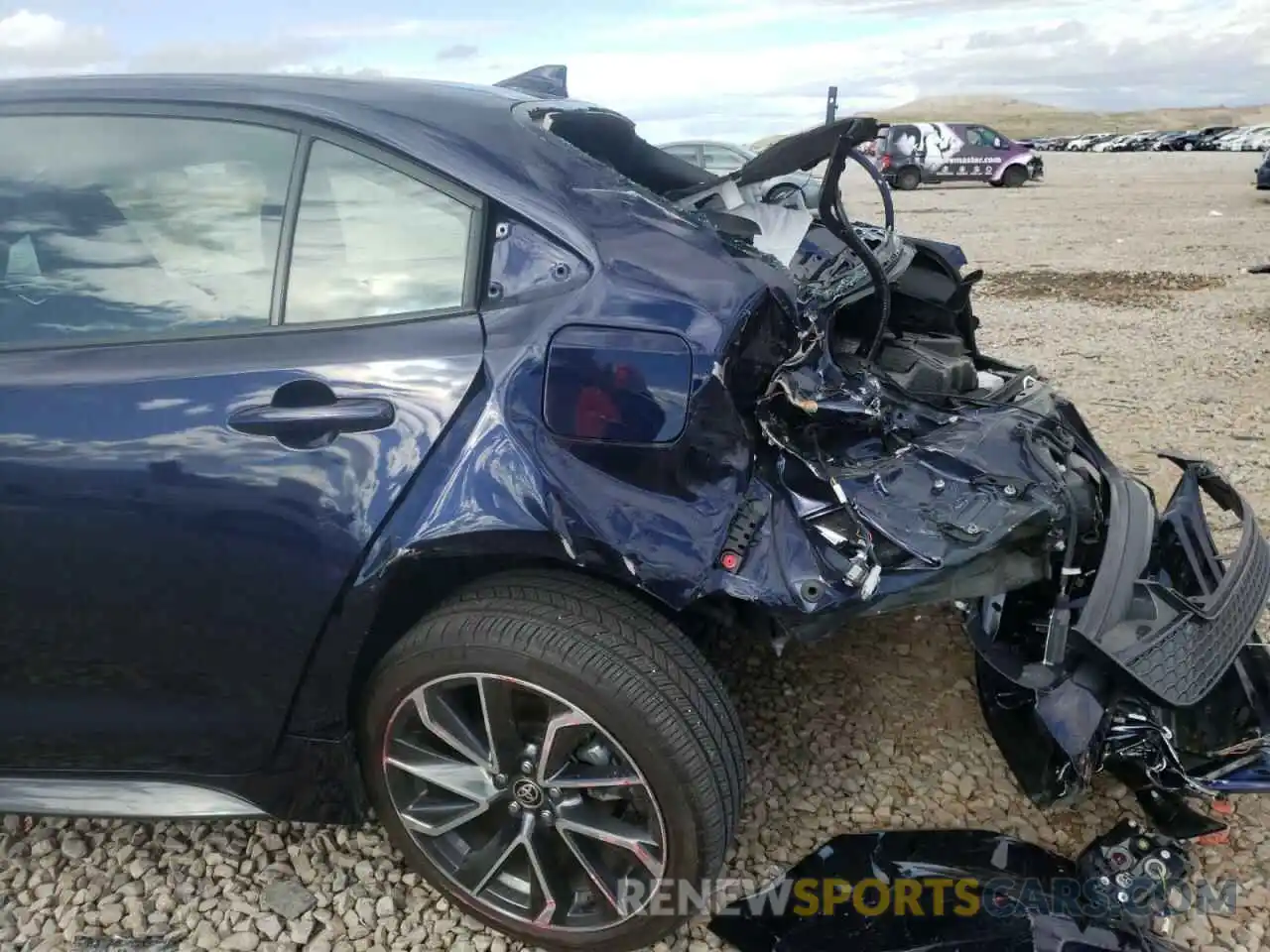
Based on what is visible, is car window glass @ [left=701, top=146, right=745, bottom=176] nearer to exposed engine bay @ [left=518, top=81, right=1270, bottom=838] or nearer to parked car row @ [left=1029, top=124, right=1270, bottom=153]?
exposed engine bay @ [left=518, top=81, right=1270, bottom=838]

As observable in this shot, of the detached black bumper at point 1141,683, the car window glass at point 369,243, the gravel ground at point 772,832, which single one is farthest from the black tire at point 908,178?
the car window glass at point 369,243

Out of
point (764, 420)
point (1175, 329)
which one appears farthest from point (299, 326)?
point (1175, 329)

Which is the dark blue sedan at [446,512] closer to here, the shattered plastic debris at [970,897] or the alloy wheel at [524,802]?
the alloy wheel at [524,802]

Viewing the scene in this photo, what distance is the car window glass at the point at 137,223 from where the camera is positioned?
208 centimetres

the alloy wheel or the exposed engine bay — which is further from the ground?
the exposed engine bay

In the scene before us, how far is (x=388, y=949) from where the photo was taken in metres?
2.20

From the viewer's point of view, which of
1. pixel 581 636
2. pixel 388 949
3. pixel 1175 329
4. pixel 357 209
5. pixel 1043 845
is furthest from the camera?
pixel 1175 329

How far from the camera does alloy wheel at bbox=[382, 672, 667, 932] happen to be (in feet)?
6.64

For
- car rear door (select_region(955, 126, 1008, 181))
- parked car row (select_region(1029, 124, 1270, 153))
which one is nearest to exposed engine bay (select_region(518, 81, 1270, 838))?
car rear door (select_region(955, 126, 1008, 181))

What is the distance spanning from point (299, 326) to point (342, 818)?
1.10m

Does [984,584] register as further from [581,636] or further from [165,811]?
[165,811]

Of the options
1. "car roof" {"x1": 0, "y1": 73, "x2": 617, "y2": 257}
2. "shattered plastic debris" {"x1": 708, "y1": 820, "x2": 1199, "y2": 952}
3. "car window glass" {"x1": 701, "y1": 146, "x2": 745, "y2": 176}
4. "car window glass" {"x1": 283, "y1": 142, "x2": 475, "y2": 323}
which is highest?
"car roof" {"x1": 0, "y1": 73, "x2": 617, "y2": 257}

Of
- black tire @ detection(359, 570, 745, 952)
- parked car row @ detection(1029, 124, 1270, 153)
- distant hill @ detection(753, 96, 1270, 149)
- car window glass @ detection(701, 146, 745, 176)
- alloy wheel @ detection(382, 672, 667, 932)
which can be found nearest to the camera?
black tire @ detection(359, 570, 745, 952)

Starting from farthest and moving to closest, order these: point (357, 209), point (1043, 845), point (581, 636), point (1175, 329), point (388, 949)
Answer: point (1175, 329) < point (1043, 845) < point (388, 949) < point (357, 209) < point (581, 636)
